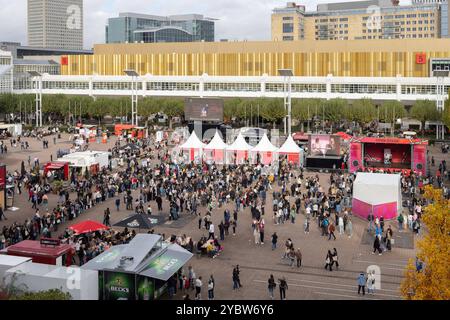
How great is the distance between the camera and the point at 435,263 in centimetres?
1210

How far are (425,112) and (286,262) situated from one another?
53.8m

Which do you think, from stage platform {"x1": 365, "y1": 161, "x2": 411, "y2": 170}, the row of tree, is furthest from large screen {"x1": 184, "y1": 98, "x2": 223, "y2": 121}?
stage platform {"x1": 365, "y1": 161, "x2": 411, "y2": 170}

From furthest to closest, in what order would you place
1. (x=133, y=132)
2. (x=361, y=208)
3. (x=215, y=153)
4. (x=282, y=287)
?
(x=133, y=132) < (x=215, y=153) < (x=361, y=208) < (x=282, y=287)

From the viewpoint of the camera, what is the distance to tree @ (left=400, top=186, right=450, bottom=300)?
11891mm

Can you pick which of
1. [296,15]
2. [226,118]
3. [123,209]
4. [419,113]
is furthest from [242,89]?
[296,15]

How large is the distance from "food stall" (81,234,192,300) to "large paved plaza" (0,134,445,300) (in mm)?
1412

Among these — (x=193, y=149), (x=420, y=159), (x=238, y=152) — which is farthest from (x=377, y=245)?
(x=193, y=149)

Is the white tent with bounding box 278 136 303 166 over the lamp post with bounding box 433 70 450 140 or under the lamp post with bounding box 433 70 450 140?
under

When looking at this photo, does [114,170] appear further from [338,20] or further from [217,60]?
[338,20]

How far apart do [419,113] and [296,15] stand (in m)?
95.9

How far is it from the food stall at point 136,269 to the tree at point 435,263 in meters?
7.34

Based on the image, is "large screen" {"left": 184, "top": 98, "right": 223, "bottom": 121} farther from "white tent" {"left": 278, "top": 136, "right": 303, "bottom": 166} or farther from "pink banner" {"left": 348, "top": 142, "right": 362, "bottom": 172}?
"pink banner" {"left": 348, "top": 142, "right": 362, "bottom": 172}

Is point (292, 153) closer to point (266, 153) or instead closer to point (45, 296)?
point (266, 153)

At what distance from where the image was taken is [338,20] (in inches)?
6614
